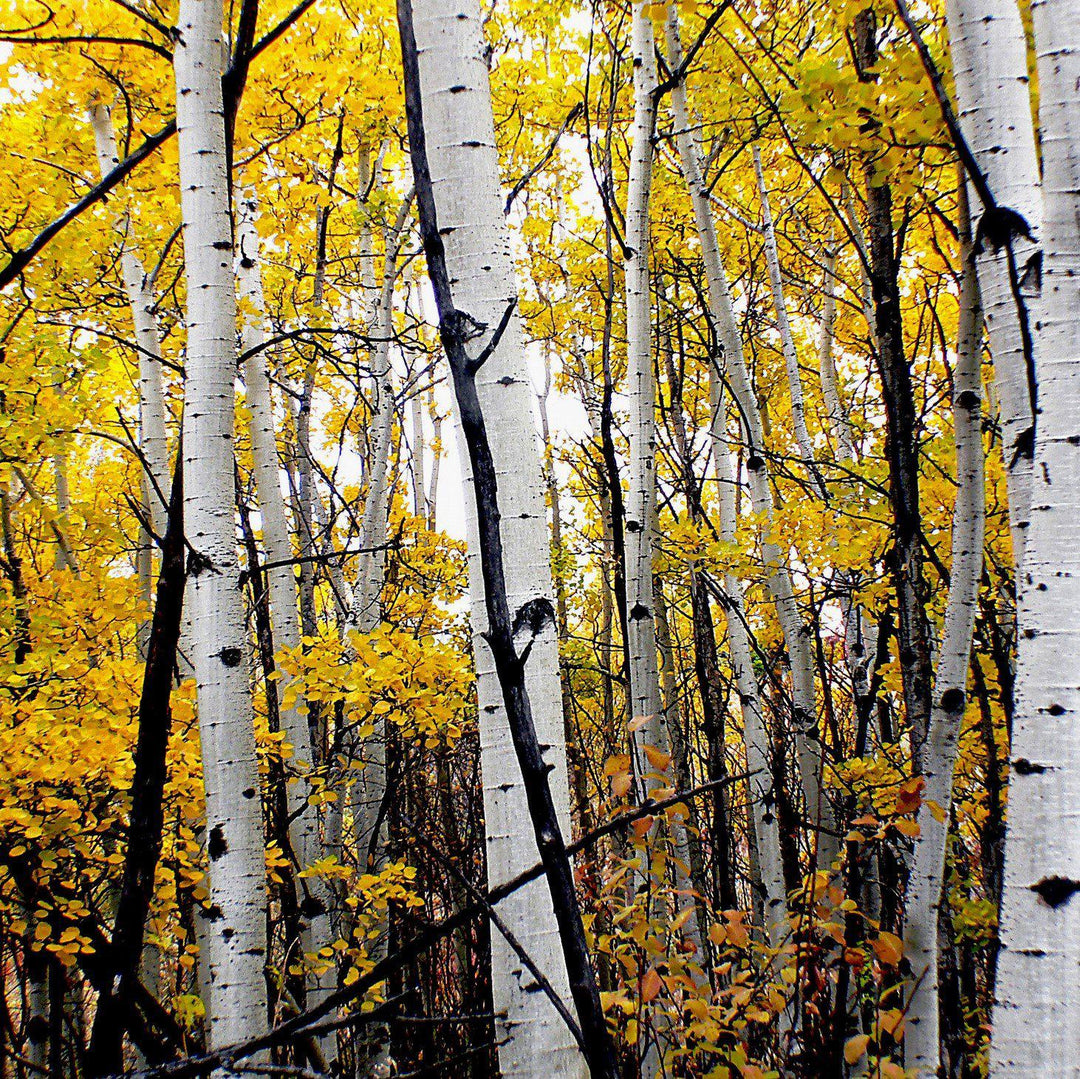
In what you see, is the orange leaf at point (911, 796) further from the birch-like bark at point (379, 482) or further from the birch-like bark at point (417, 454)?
the birch-like bark at point (417, 454)

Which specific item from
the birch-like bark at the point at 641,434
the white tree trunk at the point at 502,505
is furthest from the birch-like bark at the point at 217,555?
the birch-like bark at the point at 641,434

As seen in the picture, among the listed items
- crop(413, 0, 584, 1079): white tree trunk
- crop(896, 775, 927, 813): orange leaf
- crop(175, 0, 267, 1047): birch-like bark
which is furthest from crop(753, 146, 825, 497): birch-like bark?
crop(413, 0, 584, 1079): white tree trunk

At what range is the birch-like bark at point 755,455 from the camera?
A: 11.1 ft

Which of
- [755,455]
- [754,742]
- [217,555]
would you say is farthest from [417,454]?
[217,555]

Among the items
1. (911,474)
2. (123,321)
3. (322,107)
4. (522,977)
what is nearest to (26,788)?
(522,977)

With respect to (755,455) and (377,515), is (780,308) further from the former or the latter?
(377,515)

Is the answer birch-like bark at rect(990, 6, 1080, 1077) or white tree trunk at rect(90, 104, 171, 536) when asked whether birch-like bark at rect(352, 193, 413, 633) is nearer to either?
white tree trunk at rect(90, 104, 171, 536)

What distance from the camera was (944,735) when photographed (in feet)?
6.76

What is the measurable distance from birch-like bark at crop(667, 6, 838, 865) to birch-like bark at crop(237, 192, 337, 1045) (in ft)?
7.83

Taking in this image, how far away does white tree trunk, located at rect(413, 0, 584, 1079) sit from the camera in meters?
1.14

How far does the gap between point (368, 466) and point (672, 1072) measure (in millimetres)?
4242

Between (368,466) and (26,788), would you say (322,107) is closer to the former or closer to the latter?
(368,466)

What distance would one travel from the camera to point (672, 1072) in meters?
3.18

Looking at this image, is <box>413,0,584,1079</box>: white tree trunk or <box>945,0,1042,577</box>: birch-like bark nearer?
<box>413,0,584,1079</box>: white tree trunk
